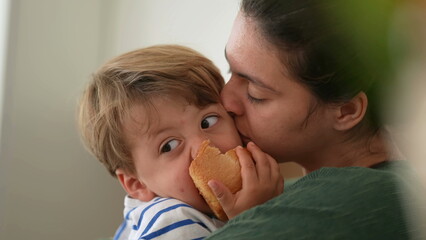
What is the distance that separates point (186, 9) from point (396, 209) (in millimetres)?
1526

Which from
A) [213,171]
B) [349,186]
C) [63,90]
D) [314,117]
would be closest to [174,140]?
[213,171]

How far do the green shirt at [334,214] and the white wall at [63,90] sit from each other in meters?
1.24

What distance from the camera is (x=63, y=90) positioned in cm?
237

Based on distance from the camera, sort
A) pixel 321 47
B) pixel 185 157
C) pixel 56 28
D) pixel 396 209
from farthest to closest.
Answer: pixel 56 28 → pixel 185 157 → pixel 321 47 → pixel 396 209

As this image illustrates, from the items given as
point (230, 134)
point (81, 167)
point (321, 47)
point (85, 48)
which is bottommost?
point (81, 167)

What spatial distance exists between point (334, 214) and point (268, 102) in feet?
1.09

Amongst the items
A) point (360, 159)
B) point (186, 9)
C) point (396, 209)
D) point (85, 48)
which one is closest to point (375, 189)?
point (396, 209)

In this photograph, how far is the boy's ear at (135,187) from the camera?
1.33 metres

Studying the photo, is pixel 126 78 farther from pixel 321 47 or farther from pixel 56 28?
pixel 56 28

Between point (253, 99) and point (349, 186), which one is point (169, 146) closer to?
point (253, 99)

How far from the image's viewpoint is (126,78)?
1.30m

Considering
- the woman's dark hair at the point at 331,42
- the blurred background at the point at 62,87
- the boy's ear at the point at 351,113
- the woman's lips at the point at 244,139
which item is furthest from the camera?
the blurred background at the point at 62,87

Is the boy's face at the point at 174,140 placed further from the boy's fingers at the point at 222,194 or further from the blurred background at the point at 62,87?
the blurred background at the point at 62,87

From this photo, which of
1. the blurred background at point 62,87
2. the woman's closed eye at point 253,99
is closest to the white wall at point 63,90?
the blurred background at point 62,87
